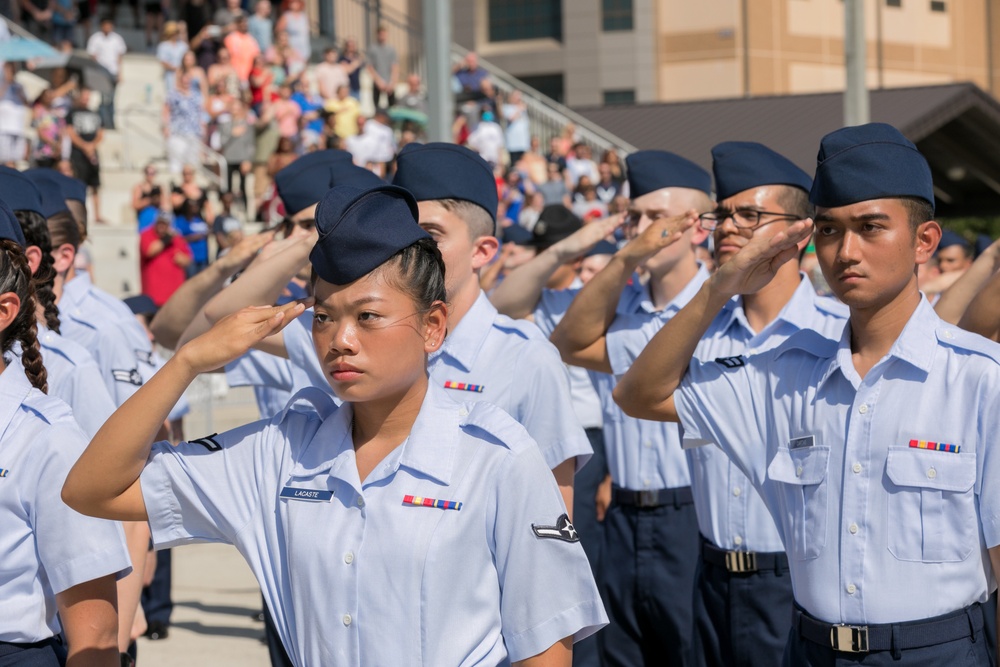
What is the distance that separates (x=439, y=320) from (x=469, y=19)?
43131 mm

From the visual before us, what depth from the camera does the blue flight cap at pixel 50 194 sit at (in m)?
5.21

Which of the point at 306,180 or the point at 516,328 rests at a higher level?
Answer: the point at 306,180

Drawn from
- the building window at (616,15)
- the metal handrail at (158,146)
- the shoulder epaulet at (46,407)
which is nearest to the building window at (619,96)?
the building window at (616,15)

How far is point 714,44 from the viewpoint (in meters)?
41.8

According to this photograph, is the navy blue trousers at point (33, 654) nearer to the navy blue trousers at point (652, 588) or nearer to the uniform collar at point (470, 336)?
the uniform collar at point (470, 336)

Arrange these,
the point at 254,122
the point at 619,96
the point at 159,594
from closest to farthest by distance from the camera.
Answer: the point at 159,594, the point at 254,122, the point at 619,96

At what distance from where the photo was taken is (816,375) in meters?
3.62

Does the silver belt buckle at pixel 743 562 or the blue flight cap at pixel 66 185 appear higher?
the blue flight cap at pixel 66 185

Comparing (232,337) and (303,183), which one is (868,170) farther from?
(303,183)

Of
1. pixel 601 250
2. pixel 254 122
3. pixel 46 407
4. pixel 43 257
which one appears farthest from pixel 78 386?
pixel 254 122

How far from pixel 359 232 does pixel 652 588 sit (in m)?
2.91

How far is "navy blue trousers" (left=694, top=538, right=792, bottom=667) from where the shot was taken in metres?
4.58

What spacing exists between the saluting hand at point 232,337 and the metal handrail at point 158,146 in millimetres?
16914

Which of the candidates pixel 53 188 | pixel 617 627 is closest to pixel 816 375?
pixel 617 627
